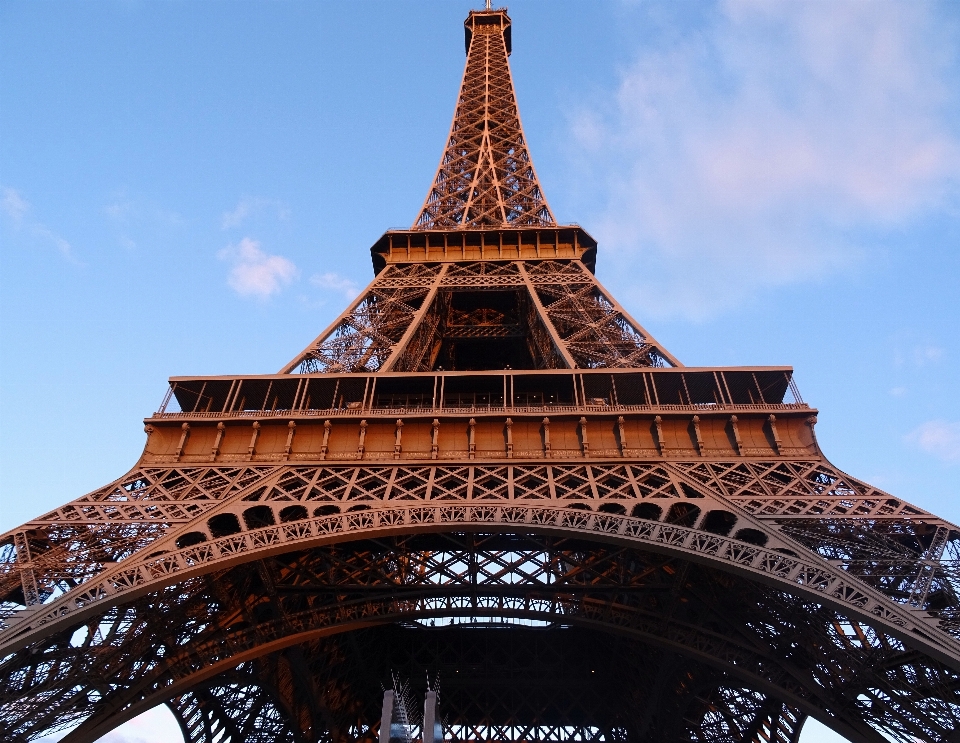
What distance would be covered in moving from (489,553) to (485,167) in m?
24.9

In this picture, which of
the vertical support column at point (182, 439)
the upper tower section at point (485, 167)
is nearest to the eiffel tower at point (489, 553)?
the vertical support column at point (182, 439)

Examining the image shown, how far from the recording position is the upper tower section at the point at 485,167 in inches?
1403

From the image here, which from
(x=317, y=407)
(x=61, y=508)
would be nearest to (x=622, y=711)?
(x=317, y=407)

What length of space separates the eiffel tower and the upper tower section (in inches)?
359

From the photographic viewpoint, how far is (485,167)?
131 feet

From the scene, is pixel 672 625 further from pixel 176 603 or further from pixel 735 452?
pixel 176 603

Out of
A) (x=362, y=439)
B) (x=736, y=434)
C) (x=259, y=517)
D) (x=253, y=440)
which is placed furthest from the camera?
(x=253, y=440)

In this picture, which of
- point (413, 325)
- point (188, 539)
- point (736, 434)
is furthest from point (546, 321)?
point (188, 539)

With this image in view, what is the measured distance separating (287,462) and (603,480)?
7.46 meters

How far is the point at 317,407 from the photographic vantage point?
22.5 meters

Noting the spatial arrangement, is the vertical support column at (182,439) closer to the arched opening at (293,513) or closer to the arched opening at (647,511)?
the arched opening at (293,513)

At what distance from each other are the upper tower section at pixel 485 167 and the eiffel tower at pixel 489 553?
911 cm

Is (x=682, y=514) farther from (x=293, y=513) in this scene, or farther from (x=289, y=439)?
(x=289, y=439)

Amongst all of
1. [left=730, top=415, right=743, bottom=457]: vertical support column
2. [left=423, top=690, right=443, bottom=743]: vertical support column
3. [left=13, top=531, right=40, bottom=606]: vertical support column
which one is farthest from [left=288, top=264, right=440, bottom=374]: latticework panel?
[left=423, top=690, right=443, bottom=743]: vertical support column
